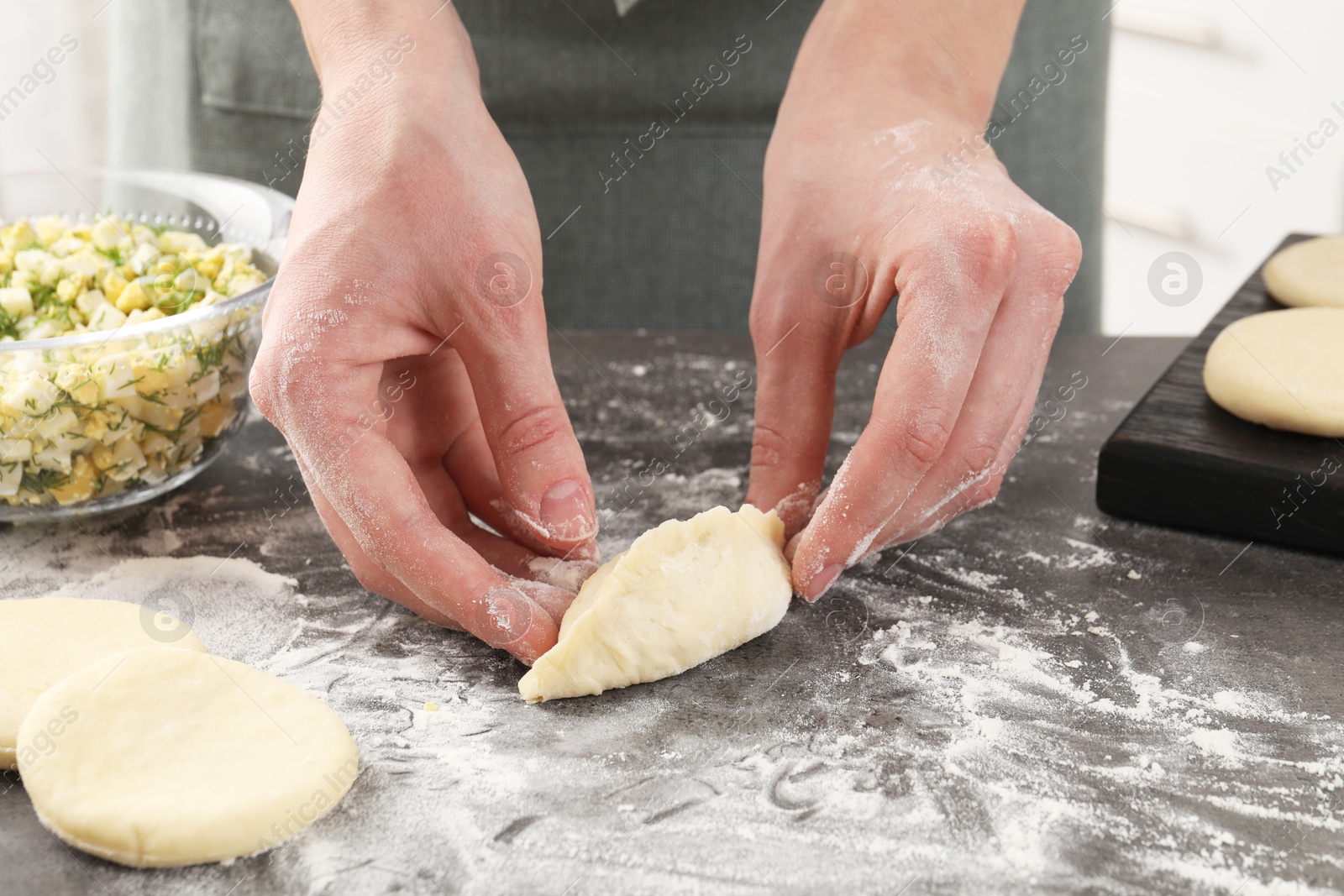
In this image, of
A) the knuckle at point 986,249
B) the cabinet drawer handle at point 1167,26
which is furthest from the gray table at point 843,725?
the cabinet drawer handle at point 1167,26

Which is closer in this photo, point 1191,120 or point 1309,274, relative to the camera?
point 1309,274

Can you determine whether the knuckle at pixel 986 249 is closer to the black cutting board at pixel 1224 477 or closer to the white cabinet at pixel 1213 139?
the black cutting board at pixel 1224 477

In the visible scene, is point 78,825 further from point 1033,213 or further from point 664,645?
point 1033,213

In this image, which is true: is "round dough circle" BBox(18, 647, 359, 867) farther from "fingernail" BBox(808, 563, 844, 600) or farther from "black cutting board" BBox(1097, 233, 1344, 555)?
"black cutting board" BBox(1097, 233, 1344, 555)

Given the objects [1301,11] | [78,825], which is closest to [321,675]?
[78,825]

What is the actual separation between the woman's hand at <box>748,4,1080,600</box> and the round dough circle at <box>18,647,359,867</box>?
1.79ft

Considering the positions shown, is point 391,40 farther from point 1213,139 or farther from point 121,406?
point 1213,139

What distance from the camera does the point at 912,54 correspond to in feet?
4.65

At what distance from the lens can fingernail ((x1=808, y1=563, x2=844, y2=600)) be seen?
1.21m

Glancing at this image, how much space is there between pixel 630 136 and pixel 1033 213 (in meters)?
0.95

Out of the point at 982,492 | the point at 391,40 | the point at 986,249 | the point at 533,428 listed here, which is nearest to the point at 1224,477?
the point at 982,492

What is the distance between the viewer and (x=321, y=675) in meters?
1.15

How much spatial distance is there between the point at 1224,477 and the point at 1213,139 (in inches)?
107

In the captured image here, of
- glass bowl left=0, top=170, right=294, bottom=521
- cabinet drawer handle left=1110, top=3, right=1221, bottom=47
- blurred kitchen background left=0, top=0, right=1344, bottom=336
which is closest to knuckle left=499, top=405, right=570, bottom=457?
glass bowl left=0, top=170, right=294, bottom=521
